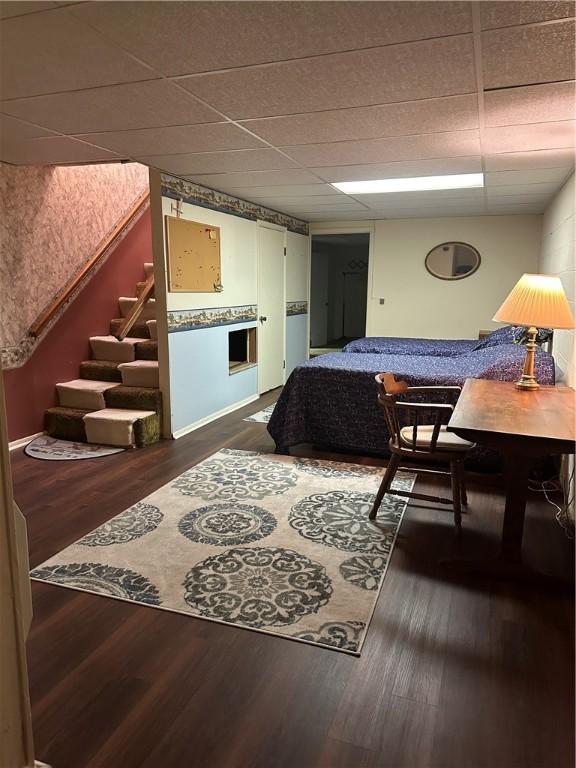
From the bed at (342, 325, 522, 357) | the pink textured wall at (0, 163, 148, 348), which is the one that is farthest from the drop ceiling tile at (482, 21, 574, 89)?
the pink textured wall at (0, 163, 148, 348)

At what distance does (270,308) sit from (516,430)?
14.1 feet

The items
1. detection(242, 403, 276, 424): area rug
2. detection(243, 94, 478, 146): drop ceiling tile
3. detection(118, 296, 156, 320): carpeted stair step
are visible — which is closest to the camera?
detection(243, 94, 478, 146): drop ceiling tile

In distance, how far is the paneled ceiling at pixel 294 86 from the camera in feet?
5.40

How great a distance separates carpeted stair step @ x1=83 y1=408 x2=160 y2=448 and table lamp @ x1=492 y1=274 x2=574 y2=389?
2785mm

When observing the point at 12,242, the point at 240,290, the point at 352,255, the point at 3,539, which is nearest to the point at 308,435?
the point at 240,290

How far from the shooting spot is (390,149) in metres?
3.21

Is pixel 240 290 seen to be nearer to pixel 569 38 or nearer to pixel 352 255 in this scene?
pixel 569 38

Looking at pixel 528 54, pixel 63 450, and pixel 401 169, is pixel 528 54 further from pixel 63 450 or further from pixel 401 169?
pixel 63 450

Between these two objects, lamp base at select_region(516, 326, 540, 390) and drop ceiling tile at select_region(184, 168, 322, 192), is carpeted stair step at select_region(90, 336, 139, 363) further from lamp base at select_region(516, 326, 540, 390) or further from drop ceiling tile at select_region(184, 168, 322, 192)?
lamp base at select_region(516, 326, 540, 390)

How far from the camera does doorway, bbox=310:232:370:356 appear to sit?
419 inches

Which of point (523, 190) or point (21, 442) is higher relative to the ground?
point (523, 190)

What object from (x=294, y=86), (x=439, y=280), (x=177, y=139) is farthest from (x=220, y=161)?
(x=439, y=280)

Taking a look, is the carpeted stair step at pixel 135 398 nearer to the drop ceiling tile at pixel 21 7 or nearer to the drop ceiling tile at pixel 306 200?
the drop ceiling tile at pixel 306 200

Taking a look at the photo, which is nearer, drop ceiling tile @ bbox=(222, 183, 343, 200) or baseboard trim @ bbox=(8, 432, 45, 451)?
baseboard trim @ bbox=(8, 432, 45, 451)
